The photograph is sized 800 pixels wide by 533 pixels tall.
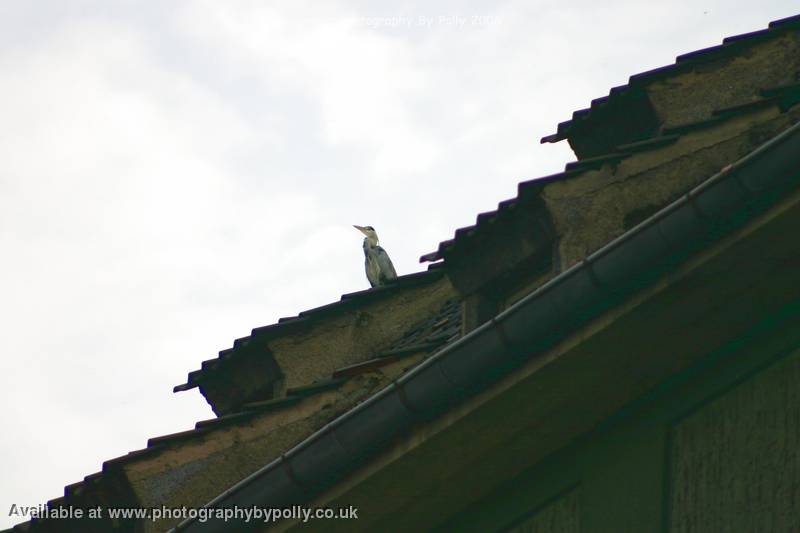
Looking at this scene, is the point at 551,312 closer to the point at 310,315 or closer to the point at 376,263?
the point at 310,315

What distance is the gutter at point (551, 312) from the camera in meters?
7.04

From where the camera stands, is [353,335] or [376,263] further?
[376,263]

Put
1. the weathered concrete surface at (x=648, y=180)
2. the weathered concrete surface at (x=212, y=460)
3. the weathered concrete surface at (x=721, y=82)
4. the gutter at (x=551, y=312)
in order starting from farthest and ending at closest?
the weathered concrete surface at (x=721, y=82) < the weathered concrete surface at (x=212, y=460) < the weathered concrete surface at (x=648, y=180) < the gutter at (x=551, y=312)

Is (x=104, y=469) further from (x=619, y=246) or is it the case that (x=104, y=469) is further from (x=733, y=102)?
(x=733, y=102)

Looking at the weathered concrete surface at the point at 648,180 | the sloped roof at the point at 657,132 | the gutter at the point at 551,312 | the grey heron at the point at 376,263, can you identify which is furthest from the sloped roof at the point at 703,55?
the grey heron at the point at 376,263

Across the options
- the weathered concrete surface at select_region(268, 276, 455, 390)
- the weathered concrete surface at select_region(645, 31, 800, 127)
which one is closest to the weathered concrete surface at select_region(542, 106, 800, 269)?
the weathered concrete surface at select_region(645, 31, 800, 127)

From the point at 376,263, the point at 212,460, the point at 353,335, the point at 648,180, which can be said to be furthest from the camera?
the point at 376,263

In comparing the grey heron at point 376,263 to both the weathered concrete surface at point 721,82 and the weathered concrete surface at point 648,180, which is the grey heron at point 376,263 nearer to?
the weathered concrete surface at point 721,82

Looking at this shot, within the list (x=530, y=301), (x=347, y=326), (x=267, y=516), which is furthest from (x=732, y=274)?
(x=347, y=326)

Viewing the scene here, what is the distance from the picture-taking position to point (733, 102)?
1009 centimetres

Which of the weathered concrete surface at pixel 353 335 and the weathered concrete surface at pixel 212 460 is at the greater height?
the weathered concrete surface at pixel 353 335

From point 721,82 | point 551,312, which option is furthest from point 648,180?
point 721,82

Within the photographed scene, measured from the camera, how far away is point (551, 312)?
7.09 metres

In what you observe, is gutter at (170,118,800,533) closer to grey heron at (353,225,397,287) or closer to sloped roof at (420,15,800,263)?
sloped roof at (420,15,800,263)
